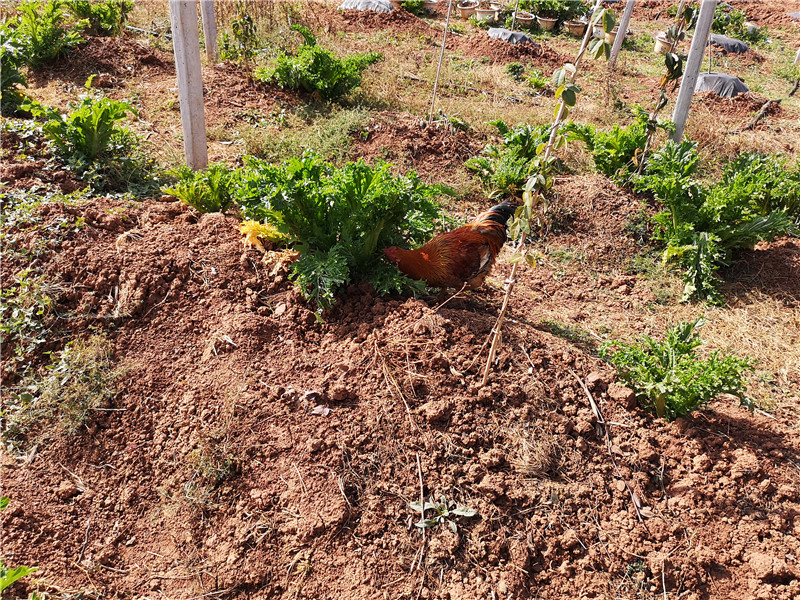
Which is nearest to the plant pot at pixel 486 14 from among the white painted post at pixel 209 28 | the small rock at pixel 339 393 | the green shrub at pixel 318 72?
the green shrub at pixel 318 72

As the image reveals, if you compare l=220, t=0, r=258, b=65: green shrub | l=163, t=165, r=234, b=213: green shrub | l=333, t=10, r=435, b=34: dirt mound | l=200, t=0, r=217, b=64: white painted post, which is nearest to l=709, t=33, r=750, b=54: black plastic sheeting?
l=333, t=10, r=435, b=34: dirt mound

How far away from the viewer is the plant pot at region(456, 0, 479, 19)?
41.5 ft

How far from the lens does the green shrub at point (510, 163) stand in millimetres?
5336

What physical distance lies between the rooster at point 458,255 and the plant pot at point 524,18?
1021 centimetres

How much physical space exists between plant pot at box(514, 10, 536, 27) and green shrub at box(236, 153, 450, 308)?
10.6 m

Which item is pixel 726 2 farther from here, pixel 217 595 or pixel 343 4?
pixel 217 595

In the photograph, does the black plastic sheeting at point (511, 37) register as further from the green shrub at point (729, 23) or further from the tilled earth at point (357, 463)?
the tilled earth at point (357, 463)

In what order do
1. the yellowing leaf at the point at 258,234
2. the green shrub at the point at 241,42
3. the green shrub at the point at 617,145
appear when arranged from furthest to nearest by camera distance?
1. the green shrub at the point at 241,42
2. the green shrub at the point at 617,145
3. the yellowing leaf at the point at 258,234

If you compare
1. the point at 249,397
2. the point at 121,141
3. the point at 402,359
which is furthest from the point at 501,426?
the point at 121,141

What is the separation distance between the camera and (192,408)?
2.97m

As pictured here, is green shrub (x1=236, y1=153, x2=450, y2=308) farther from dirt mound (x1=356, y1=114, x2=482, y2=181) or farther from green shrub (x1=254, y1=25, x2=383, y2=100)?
green shrub (x1=254, y1=25, x2=383, y2=100)

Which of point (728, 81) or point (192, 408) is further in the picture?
point (728, 81)

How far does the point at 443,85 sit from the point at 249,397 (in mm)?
6846

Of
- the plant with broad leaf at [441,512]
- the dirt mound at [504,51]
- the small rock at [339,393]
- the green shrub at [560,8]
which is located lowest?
the plant with broad leaf at [441,512]
